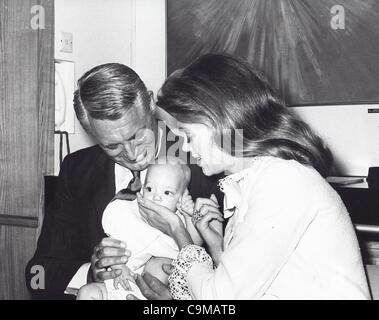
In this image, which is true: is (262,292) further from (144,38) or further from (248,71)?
(144,38)

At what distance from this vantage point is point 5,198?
7.20ft

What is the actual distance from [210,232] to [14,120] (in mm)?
1187

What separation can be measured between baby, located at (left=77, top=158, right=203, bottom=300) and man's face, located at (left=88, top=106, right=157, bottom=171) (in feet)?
0.40

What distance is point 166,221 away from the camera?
1.44 metres

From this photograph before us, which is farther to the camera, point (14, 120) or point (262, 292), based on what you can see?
point (14, 120)

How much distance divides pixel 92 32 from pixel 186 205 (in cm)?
159

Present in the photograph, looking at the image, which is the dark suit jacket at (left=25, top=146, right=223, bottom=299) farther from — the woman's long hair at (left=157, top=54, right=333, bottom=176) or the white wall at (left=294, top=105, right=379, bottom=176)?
the white wall at (left=294, top=105, right=379, bottom=176)

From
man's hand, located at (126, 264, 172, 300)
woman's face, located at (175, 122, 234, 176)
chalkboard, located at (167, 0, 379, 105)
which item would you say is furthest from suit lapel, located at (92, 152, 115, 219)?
chalkboard, located at (167, 0, 379, 105)

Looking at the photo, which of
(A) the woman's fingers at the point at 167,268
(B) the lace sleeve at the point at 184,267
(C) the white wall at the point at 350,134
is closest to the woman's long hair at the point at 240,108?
(B) the lace sleeve at the point at 184,267

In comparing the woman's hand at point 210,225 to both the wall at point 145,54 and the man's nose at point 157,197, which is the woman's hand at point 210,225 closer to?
the man's nose at point 157,197

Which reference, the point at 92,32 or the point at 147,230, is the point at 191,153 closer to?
the point at 147,230

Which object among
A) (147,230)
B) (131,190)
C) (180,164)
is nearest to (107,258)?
(147,230)

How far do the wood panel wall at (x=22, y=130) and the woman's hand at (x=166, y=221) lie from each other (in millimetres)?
802
